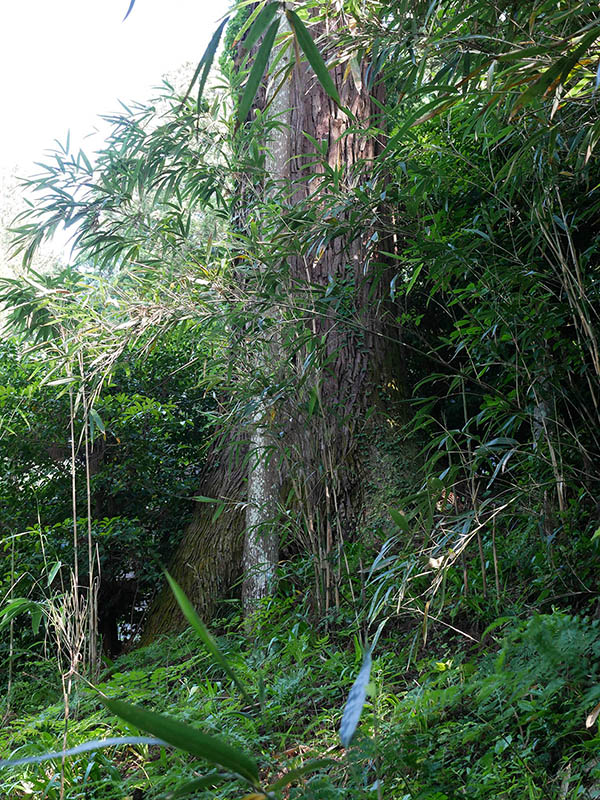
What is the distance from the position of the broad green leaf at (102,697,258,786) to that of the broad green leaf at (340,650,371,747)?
97mm

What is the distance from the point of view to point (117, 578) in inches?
158

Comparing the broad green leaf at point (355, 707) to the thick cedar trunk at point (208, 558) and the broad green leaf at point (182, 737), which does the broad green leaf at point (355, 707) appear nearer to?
the broad green leaf at point (182, 737)

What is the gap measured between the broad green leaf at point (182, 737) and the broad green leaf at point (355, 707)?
97mm

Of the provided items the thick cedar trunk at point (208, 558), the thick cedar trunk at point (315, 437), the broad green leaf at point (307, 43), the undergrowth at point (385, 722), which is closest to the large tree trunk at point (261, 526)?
the thick cedar trunk at point (315, 437)

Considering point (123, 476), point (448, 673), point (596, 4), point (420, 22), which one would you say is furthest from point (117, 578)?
point (596, 4)

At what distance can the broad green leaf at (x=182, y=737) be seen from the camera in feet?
2.05

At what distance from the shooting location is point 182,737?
63cm

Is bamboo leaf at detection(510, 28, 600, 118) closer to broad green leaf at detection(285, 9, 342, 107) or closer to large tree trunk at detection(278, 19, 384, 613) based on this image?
broad green leaf at detection(285, 9, 342, 107)

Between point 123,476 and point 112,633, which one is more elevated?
point 123,476

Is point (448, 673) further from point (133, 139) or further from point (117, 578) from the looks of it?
point (117, 578)

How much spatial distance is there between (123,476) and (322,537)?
183cm

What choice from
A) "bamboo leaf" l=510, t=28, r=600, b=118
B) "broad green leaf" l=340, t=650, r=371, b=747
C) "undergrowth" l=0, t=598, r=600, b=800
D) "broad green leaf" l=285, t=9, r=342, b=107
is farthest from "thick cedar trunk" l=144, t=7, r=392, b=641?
"broad green leaf" l=340, t=650, r=371, b=747

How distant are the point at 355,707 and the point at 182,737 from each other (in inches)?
7.4

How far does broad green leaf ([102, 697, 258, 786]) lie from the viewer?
62 cm
